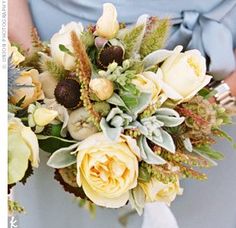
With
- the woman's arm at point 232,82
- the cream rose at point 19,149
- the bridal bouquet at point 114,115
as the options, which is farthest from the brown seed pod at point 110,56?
the woman's arm at point 232,82

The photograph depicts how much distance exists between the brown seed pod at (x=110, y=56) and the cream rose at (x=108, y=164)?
0.25ft

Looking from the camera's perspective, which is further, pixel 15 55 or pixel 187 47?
pixel 187 47

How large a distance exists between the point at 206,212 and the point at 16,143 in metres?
0.36

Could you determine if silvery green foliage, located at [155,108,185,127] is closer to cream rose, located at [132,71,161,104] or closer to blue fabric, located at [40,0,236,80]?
cream rose, located at [132,71,161,104]

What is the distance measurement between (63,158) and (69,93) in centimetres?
7

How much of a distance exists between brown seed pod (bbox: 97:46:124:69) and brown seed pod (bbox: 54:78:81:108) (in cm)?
3

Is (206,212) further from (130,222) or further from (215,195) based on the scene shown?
(130,222)

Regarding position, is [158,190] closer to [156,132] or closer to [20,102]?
[156,132]

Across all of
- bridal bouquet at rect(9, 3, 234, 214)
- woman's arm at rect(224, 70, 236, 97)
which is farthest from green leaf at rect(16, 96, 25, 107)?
woman's arm at rect(224, 70, 236, 97)

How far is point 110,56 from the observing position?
0.62 metres

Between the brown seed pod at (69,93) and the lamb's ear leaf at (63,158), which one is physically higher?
the brown seed pod at (69,93)

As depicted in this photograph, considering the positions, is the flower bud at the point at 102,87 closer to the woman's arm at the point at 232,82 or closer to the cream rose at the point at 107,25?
the cream rose at the point at 107,25

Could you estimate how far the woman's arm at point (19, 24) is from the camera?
789 mm

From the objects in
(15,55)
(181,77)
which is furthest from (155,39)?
(15,55)
